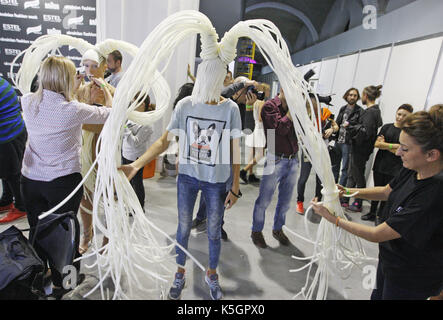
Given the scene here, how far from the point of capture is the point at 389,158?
270 cm

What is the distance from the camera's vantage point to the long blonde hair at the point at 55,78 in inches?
48.7

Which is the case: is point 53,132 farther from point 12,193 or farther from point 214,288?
point 12,193

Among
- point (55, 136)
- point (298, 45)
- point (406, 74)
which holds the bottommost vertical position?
point (55, 136)

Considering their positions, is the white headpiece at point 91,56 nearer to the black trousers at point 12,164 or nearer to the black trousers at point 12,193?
the black trousers at point 12,164

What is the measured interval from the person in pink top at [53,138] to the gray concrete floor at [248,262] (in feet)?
2.23

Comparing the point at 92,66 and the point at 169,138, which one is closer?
the point at 169,138

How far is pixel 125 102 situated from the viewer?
1.00m

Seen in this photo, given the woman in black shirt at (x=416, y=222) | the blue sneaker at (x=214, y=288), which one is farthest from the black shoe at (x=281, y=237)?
the woman in black shirt at (x=416, y=222)

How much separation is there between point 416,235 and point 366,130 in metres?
2.30
